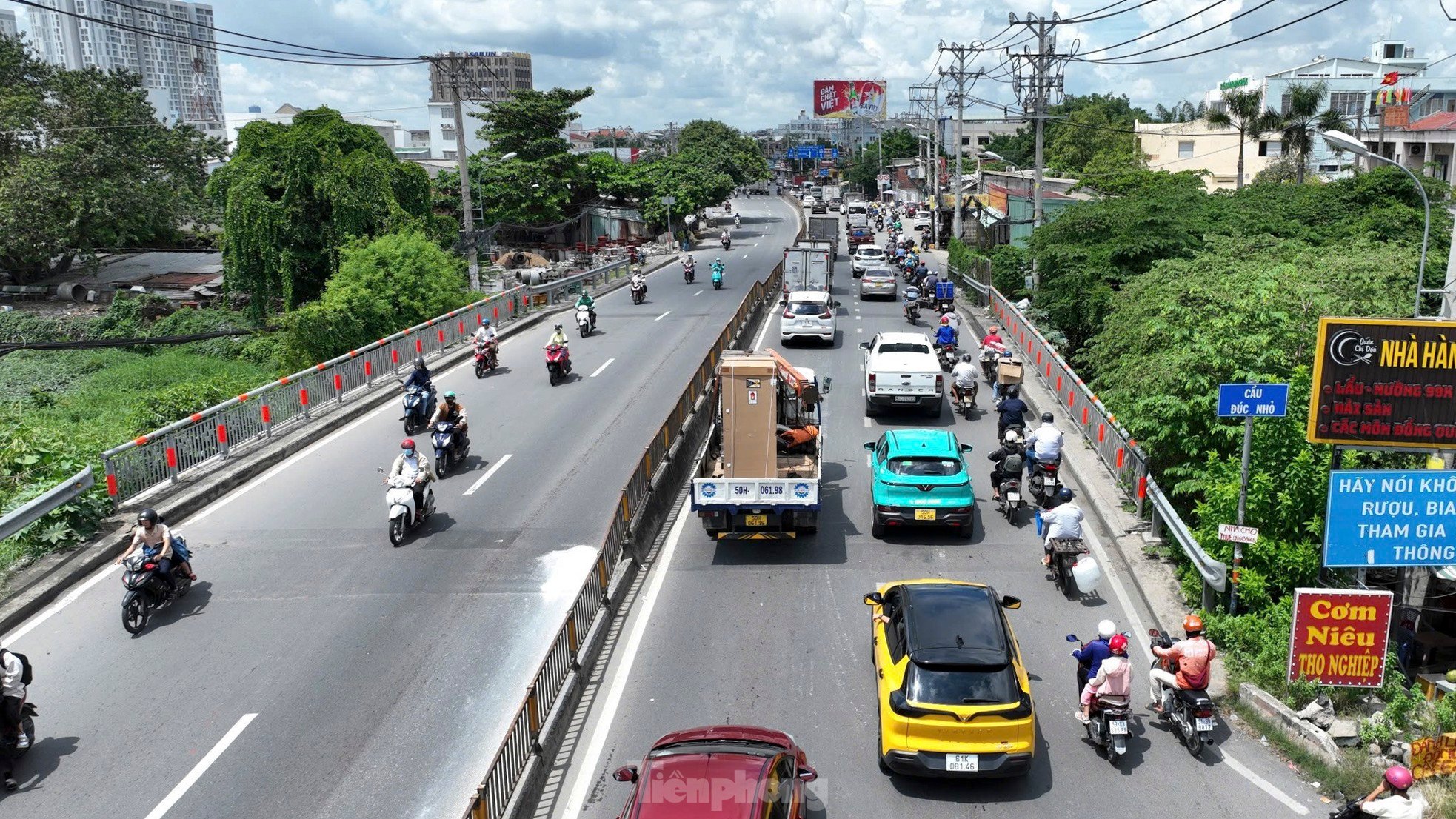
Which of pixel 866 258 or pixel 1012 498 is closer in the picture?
pixel 1012 498

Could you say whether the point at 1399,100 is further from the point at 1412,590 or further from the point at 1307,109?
the point at 1412,590

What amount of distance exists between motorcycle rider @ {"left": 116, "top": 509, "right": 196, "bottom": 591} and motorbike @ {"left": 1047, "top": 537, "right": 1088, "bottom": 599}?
11105 mm

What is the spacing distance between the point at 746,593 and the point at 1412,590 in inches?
327

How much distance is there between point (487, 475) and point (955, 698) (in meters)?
11.3

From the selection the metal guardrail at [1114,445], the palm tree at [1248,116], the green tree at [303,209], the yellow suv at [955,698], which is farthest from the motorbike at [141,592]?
the palm tree at [1248,116]

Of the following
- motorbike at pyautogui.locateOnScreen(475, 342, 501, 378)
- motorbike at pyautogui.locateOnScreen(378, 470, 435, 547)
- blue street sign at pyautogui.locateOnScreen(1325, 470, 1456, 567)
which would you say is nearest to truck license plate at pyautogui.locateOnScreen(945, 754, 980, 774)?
blue street sign at pyautogui.locateOnScreen(1325, 470, 1456, 567)

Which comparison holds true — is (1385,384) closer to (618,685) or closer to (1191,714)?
(1191,714)

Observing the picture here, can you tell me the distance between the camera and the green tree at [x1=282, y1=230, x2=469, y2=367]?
3039 centimetres

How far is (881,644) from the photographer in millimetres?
10812

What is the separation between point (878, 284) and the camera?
4322cm

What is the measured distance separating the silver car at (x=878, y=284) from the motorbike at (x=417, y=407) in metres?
25.3

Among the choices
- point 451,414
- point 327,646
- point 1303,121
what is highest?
point 1303,121

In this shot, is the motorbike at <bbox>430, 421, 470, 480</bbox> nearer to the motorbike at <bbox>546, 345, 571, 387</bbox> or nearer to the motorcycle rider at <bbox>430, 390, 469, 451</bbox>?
the motorcycle rider at <bbox>430, 390, 469, 451</bbox>

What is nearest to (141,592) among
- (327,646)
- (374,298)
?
(327,646)
